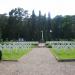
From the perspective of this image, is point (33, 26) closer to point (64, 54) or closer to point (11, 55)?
point (64, 54)

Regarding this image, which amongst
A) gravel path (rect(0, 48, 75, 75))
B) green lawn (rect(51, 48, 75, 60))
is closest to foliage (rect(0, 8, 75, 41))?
green lawn (rect(51, 48, 75, 60))

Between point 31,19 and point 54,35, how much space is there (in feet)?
27.2

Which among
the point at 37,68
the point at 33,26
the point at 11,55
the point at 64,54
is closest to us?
the point at 37,68

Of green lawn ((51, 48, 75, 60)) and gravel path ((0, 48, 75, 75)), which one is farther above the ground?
gravel path ((0, 48, 75, 75))

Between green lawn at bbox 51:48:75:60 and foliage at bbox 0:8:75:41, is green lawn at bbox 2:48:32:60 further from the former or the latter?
foliage at bbox 0:8:75:41

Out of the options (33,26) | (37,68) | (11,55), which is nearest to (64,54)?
(11,55)

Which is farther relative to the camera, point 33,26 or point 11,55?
point 33,26

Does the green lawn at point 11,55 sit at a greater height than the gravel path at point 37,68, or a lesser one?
lesser

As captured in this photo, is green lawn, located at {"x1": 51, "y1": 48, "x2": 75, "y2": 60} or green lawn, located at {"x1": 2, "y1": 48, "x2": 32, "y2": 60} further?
green lawn, located at {"x1": 51, "y1": 48, "x2": 75, "y2": 60}

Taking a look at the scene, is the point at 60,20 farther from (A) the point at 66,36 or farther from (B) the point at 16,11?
(B) the point at 16,11

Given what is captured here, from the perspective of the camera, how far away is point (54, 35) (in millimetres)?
77000

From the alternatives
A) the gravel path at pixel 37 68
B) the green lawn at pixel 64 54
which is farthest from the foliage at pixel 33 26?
the gravel path at pixel 37 68

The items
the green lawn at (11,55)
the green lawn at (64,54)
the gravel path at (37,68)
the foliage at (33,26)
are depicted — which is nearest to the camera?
the gravel path at (37,68)

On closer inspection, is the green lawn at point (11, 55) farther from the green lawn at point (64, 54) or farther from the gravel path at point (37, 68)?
the gravel path at point (37, 68)
